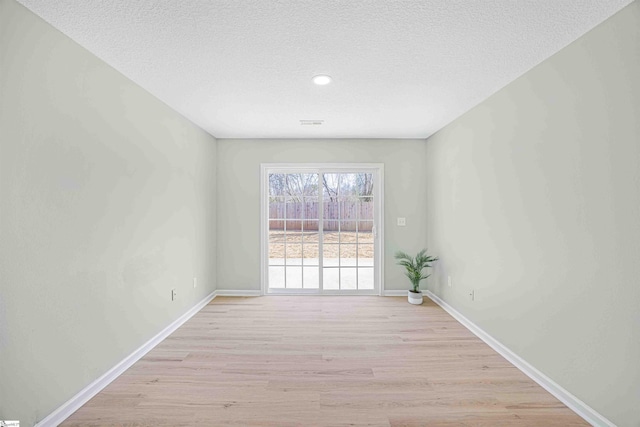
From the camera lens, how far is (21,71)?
1.62 meters

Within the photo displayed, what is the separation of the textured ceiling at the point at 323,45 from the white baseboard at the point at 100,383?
230 cm

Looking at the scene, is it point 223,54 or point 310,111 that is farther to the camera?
point 310,111

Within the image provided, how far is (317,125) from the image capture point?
3762 mm

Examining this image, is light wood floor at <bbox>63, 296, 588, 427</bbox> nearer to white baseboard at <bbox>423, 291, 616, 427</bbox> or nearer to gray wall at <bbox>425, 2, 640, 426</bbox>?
white baseboard at <bbox>423, 291, 616, 427</bbox>

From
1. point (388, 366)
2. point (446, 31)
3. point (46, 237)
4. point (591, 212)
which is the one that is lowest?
point (388, 366)

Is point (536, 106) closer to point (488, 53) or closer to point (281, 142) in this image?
point (488, 53)

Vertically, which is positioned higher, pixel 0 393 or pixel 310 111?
pixel 310 111

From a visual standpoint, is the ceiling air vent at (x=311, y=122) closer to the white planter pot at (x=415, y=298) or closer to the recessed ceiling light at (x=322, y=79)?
the recessed ceiling light at (x=322, y=79)

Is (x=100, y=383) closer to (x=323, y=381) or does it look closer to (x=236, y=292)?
(x=323, y=381)

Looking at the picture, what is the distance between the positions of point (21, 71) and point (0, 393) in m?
1.66

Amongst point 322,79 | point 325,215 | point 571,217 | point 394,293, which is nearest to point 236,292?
point 325,215

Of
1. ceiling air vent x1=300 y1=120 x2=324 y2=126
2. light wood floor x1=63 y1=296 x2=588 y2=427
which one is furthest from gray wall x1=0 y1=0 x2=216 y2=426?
ceiling air vent x1=300 y1=120 x2=324 y2=126

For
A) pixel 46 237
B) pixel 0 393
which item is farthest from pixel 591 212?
pixel 0 393

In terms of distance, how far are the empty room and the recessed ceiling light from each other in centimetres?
2
